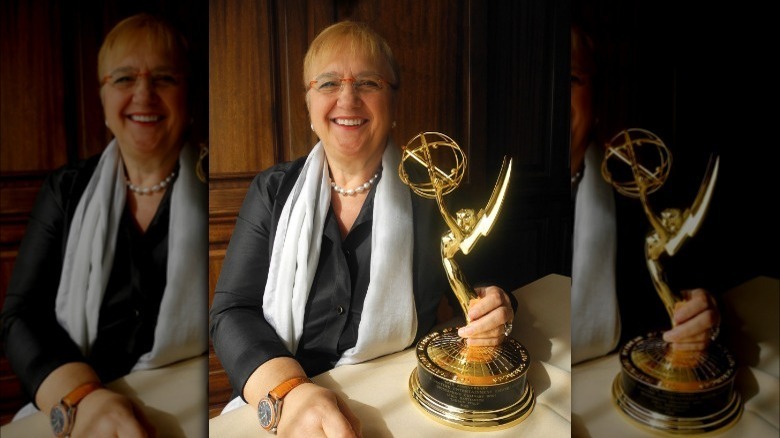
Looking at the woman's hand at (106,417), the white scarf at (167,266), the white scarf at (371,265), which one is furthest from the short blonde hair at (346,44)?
the woman's hand at (106,417)

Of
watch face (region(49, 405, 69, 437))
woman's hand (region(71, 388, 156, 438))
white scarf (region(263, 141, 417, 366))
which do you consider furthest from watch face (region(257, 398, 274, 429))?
watch face (region(49, 405, 69, 437))

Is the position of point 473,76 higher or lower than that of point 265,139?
higher

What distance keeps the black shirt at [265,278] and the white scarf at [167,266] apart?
0.05 meters

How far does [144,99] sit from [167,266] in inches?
11.7

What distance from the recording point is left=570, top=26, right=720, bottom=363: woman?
0.98 m

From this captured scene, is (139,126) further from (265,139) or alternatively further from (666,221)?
(666,221)

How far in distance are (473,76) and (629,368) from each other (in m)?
0.63

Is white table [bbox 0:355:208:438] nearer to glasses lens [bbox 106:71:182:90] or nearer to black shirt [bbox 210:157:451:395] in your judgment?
black shirt [bbox 210:157:451:395]

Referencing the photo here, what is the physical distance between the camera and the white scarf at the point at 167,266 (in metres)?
0.89

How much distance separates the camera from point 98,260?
0.90 m

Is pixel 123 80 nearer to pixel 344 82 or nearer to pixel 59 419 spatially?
pixel 344 82

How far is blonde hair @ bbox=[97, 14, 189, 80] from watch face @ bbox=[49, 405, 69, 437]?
570 millimetres

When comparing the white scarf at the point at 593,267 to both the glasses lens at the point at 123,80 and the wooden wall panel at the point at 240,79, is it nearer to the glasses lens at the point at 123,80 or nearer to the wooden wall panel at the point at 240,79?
the wooden wall panel at the point at 240,79

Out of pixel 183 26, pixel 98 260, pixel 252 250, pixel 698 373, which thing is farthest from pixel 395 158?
pixel 698 373
